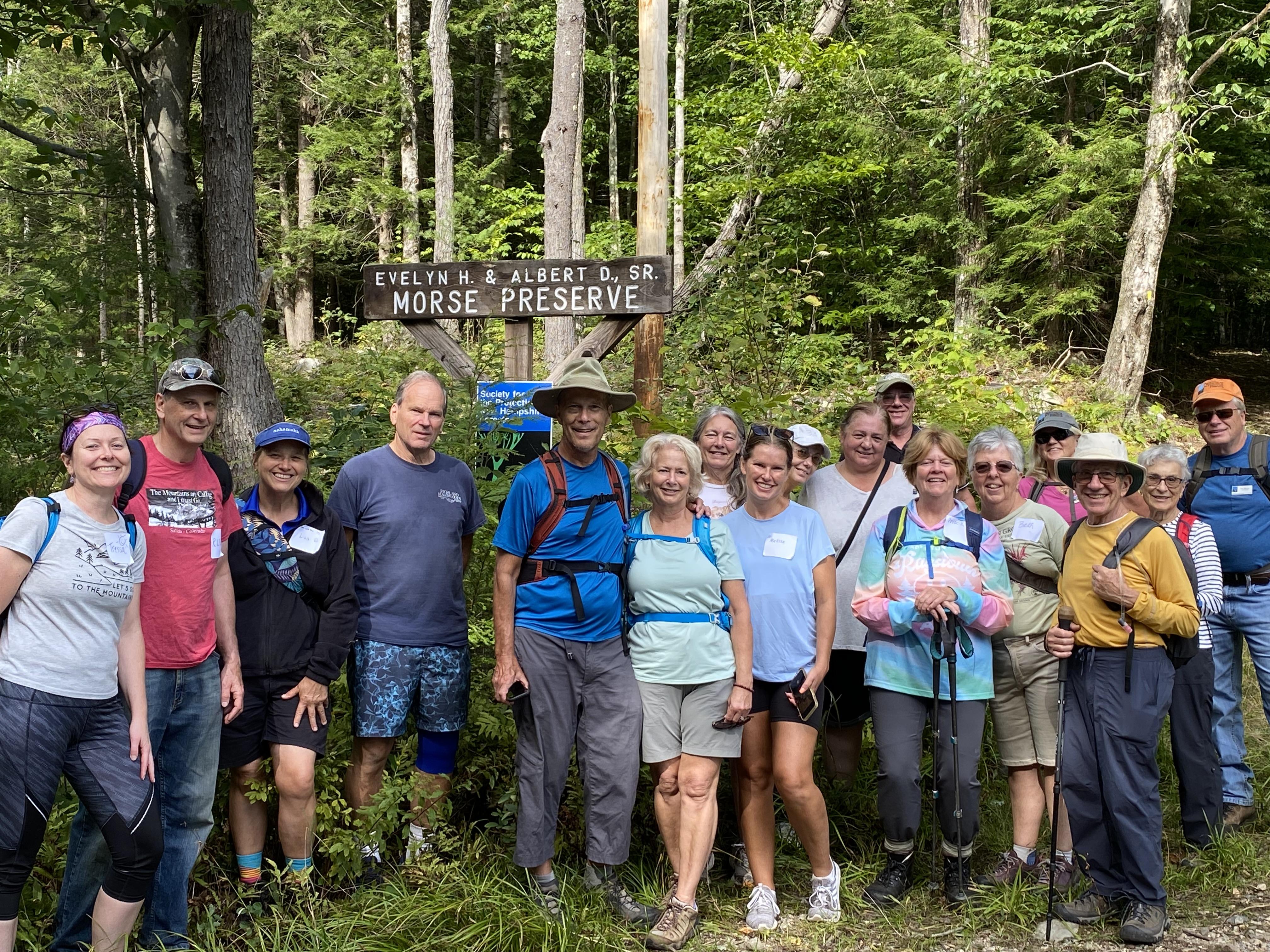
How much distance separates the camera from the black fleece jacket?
3.45 metres

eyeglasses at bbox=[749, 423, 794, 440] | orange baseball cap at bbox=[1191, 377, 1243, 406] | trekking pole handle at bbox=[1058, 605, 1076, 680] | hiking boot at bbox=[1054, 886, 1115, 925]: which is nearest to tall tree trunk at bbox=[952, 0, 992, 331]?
orange baseball cap at bbox=[1191, 377, 1243, 406]

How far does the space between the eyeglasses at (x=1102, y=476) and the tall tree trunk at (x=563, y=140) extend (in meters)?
6.57

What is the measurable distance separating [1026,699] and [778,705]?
42.9 inches

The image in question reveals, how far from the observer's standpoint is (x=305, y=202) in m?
21.9

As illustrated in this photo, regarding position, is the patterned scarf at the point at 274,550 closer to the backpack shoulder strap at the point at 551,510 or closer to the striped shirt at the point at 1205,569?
the backpack shoulder strap at the point at 551,510

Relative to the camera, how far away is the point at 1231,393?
4.52 m

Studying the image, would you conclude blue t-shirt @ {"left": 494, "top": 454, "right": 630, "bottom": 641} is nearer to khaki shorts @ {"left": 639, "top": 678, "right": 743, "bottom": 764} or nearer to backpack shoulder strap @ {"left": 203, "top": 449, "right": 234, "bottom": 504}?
khaki shorts @ {"left": 639, "top": 678, "right": 743, "bottom": 764}

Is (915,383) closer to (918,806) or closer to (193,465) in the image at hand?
(918,806)

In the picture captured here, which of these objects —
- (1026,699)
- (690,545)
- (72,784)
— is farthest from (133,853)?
(1026,699)

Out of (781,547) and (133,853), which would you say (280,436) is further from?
(781,547)

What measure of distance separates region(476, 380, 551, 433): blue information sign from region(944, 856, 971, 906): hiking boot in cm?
276

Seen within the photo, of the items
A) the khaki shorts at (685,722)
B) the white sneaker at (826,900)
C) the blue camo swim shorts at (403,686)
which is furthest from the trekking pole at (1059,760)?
the blue camo swim shorts at (403,686)

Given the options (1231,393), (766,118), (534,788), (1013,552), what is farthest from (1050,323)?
(534,788)

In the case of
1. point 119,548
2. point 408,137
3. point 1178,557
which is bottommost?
point 1178,557
